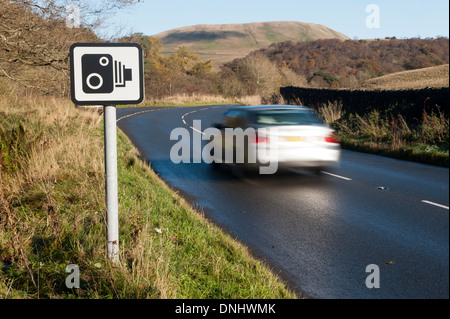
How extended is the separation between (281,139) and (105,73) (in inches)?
265

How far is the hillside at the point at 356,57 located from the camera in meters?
81.2

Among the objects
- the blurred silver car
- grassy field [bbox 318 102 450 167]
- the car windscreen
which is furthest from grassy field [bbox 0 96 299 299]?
grassy field [bbox 318 102 450 167]

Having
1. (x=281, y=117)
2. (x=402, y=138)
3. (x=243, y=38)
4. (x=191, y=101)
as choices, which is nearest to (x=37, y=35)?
(x=281, y=117)

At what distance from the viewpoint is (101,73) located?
377 cm

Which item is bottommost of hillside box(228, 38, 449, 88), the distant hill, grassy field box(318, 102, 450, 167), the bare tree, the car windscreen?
grassy field box(318, 102, 450, 167)

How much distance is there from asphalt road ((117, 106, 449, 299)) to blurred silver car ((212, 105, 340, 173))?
1.38ft

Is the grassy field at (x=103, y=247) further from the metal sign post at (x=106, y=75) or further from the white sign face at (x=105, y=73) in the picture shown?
the white sign face at (x=105, y=73)

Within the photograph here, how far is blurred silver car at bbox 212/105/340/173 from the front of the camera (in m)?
10.1

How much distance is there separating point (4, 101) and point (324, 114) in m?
14.3

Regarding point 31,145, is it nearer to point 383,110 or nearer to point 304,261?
point 304,261

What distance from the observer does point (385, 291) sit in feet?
14.6

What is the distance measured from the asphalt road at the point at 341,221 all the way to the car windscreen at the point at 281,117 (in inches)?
48.3

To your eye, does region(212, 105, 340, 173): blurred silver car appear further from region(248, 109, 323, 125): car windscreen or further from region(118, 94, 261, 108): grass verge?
region(118, 94, 261, 108): grass verge
